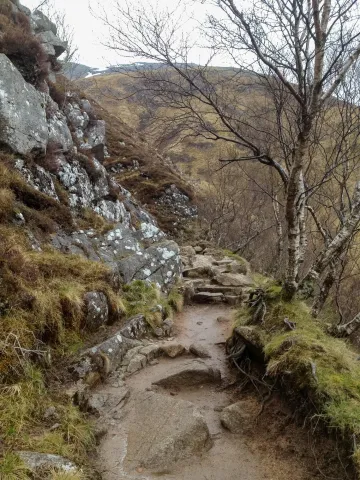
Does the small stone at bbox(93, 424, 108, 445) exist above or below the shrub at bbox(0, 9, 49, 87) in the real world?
below

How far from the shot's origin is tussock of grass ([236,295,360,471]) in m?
3.89

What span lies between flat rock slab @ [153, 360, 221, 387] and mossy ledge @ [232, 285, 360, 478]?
0.80m

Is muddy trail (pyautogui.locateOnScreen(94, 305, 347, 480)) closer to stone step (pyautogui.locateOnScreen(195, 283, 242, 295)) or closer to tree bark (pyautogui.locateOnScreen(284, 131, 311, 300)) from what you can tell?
tree bark (pyautogui.locateOnScreen(284, 131, 311, 300))

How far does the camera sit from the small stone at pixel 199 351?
23.9ft

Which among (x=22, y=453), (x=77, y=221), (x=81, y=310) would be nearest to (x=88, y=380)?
(x=81, y=310)

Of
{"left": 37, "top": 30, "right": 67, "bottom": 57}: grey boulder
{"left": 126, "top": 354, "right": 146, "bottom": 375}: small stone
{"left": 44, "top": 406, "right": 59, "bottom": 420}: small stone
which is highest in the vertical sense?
{"left": 37, "top": 30, "right": 67, "bottom": 57}: grey boulder

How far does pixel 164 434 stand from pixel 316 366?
2232 millimetres

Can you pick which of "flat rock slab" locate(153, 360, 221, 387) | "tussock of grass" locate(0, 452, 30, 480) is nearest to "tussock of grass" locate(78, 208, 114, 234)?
"flat rock slab" locate(153, 360, 221, 387)

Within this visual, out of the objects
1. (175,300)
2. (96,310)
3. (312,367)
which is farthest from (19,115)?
(312,367)

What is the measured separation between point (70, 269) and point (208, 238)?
14.4 meters

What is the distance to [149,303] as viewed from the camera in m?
8.73

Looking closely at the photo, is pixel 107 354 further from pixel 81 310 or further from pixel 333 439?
pixel 333 439

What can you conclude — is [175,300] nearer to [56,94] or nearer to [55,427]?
[55,427]

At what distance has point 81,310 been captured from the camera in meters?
6.36
